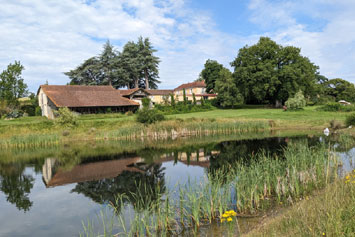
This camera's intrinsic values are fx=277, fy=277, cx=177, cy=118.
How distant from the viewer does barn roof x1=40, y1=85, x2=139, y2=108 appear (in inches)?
1677

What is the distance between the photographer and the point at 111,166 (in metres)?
17.1

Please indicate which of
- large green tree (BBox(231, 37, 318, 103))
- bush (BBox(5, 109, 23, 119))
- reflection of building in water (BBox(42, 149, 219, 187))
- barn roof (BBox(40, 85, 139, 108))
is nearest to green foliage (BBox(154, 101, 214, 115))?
barn roof (BBox(40, 85, 139, 108))

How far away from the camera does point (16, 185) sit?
13.7m

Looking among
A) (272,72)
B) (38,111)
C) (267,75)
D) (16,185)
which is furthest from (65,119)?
(272,72)

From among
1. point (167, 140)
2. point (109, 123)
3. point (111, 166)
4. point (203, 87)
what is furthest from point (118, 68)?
point (111, 166)

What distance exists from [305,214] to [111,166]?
43.8 feet

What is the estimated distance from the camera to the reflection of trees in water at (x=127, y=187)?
10.8 m

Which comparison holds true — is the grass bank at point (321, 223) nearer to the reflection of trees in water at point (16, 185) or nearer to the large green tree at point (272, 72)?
the reflection of trees in water at point (16, 185)

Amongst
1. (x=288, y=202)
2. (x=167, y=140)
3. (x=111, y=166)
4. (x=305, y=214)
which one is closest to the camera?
(x=305, y=214)

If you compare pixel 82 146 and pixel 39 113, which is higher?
pixel 39 113

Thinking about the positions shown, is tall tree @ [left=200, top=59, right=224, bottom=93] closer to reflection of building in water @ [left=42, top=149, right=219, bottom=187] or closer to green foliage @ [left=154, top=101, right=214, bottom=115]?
green foliage @ [left=154, top=101, right=214, bottom=115]

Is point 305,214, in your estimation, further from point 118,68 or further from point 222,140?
point 118,68

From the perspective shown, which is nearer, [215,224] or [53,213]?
[215,224]

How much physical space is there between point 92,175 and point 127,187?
3.86 metres
